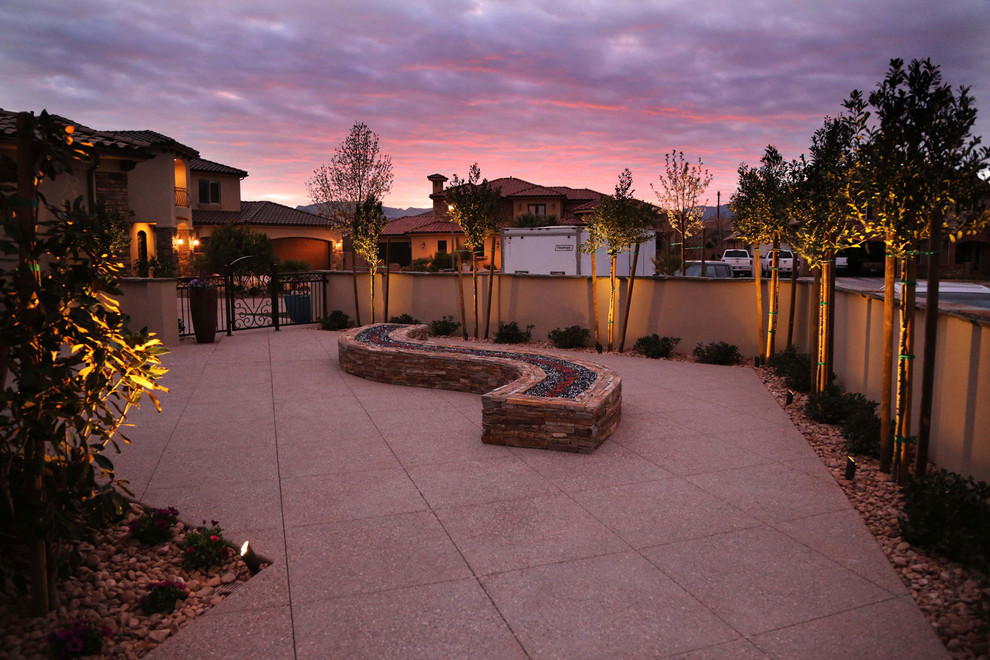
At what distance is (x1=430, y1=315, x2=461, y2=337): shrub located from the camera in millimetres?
16969

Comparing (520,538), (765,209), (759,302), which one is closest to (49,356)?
(520,538)

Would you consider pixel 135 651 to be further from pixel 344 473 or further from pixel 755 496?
pixel 755 496

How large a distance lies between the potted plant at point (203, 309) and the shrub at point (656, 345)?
966 cm

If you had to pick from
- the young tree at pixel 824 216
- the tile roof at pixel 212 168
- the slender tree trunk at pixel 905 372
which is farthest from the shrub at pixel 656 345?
the tile roof at pixel 212 168

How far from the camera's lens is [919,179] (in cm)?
524

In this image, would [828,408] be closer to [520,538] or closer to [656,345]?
[520,538]

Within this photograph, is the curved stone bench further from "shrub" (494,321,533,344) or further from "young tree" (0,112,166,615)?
"young tree" (0,112,166,615)

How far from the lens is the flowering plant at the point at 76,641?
323 centimetres

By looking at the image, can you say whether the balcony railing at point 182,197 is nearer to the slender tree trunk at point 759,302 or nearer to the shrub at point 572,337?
the shrub at point 572,337

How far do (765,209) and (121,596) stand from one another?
11.0m

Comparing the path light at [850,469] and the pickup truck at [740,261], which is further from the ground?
the pickup truck at [740,261]

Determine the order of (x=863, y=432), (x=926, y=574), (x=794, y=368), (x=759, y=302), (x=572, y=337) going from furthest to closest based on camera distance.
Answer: (x=572, y=337) → (x=759, y=302) → (x=794, y=368) → (x=863, y=432) → (x=926, y=574)

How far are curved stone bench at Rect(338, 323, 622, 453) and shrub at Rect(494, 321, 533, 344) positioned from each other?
2.30 m

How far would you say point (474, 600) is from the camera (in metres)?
3.96
